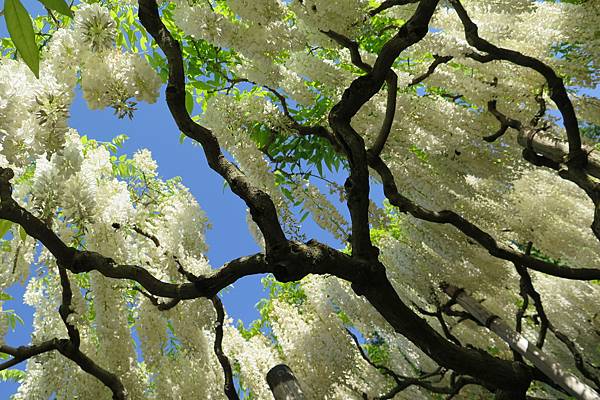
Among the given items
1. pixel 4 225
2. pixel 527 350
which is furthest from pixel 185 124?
pixel 527 350

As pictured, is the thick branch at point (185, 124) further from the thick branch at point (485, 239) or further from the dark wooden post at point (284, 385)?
the thick branch at point (485, 239)

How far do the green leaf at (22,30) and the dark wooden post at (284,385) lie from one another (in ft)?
8.42

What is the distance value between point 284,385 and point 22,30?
103 inches

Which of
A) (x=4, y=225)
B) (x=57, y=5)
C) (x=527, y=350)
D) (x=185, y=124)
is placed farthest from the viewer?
(x=527, y=350)

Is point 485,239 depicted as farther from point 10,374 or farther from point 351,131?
point 10,374

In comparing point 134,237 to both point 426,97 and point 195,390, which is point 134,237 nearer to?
point 195,390

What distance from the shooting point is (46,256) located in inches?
140

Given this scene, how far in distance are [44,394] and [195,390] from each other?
1.05 metres

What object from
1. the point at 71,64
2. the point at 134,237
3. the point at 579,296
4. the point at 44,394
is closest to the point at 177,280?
the point at 134,237

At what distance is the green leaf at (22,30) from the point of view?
0.71 m

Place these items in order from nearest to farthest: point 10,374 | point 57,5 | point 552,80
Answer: point 57,5
point 552,80
point 10,374

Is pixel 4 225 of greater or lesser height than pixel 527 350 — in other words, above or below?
above

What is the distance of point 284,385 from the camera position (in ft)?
9.82

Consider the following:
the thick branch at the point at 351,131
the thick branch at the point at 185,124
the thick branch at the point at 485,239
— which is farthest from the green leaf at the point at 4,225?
the thick branch at the point at 485,239
